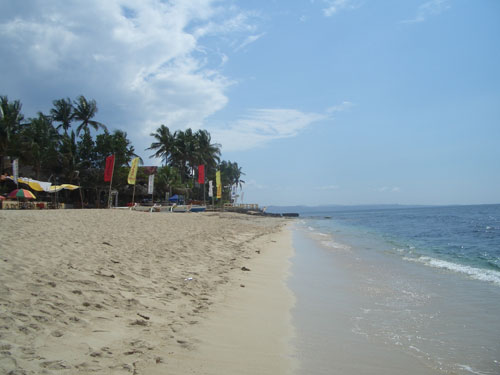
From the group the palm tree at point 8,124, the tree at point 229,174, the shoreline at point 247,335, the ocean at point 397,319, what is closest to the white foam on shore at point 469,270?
the ocean at point 397,319

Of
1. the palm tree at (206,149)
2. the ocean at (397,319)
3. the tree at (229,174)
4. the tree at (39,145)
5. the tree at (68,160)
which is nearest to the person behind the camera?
the ocean at (397,319)

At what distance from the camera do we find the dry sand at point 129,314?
292 cm

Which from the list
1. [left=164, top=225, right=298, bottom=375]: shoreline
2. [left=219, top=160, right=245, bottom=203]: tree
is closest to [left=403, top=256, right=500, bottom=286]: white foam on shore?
[left=164, top=225, right=298, bottom=375]: shoreline

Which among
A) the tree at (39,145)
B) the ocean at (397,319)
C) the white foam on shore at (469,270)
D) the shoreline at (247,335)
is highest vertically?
the tree at (39,145)

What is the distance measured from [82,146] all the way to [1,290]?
37621 mm

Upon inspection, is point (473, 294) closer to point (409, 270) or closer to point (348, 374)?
point (409, 270)

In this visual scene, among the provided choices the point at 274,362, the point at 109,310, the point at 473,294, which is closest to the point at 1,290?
the point at 109,310

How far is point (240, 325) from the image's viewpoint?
4297mm

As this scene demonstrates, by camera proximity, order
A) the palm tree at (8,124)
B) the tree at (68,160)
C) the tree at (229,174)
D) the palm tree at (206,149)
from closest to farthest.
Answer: the palm tree at (8,124)
the tree at (68,160)
the palm tree at (206,149)
the tree at (229,174)

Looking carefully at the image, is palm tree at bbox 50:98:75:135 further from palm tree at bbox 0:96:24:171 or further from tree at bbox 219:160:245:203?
tree at bbox 219:160:245:203

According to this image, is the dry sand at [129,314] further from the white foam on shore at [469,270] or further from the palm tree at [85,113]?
the palm tree at [85,113]

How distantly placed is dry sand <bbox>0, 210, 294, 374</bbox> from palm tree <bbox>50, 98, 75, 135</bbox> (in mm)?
39191

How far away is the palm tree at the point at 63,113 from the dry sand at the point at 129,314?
3919 centimetres

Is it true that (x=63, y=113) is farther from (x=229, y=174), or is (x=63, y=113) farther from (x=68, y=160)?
(x=229, y=174)
